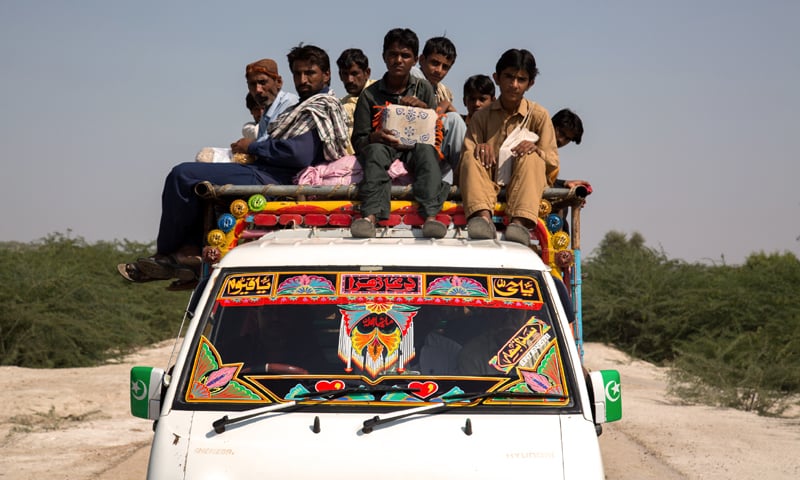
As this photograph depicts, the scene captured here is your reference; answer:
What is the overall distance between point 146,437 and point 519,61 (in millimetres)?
6253

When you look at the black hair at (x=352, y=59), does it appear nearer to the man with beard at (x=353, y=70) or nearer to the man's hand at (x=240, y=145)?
the man with beard at (x=353, y=70)

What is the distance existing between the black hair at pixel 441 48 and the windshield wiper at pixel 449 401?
4.57 meters

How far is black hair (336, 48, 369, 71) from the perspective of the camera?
769 centimetres

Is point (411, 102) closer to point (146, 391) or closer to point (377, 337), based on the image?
point (377, 337)

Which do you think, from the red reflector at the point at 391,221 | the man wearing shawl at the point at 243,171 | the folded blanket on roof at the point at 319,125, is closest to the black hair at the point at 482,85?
the man wearing shawl at the point at 243,171

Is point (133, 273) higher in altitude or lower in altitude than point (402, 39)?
lower

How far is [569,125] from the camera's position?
7.19 metres

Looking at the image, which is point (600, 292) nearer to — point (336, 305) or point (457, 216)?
point (457, 216)

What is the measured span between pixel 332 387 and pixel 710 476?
5362 millimetres

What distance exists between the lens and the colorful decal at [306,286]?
4.21 metres

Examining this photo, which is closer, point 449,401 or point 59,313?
point 449,401

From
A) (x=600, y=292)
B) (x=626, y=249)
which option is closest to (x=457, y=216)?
(x=600, y=292)

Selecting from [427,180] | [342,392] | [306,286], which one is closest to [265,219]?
[427,180]

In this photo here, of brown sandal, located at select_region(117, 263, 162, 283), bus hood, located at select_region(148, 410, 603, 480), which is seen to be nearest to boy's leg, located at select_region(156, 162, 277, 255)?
brown sandal, located at select_region(117, 263, 162, 283)
